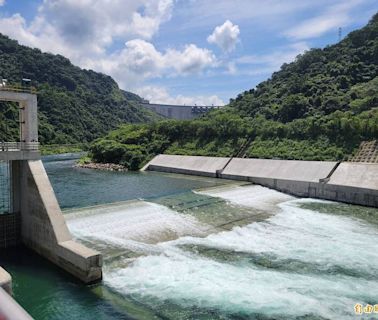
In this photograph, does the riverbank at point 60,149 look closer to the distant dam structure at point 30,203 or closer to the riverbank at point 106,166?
the riverbank at point 106,166

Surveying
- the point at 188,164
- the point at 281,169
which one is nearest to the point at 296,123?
the point at 281,169

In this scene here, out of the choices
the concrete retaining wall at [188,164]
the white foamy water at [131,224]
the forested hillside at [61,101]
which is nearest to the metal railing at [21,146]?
the white foamy water at [131,224]

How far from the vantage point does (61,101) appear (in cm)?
9762

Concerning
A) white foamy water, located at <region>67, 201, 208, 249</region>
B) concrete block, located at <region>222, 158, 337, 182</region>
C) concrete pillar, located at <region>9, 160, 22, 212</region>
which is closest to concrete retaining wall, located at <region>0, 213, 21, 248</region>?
concrete pillar, located at <region>9, 160, 22, 212</region>

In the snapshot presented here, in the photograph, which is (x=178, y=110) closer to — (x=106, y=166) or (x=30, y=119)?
(x=106, y=166)

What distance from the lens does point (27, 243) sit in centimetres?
1315

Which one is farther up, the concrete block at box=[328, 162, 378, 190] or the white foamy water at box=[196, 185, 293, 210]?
the concrete block at box=[328, 162, 378, 190]

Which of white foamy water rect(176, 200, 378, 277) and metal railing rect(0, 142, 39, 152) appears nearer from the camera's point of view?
white foamy water rect(176, 200, 378, 277)

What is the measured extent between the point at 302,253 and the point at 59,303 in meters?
8.62

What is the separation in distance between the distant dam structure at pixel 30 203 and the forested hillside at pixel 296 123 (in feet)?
80.2

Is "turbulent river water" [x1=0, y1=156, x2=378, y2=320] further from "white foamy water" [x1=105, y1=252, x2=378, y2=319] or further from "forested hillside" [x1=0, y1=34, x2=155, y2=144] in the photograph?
"forested hillside" [x1=0, y1=34, x2=155, y2=144]

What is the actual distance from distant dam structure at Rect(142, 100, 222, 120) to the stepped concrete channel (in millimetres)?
114666

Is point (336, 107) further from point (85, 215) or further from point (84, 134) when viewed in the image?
point (84, 134)

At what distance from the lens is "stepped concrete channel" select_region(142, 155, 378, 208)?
23.0m
